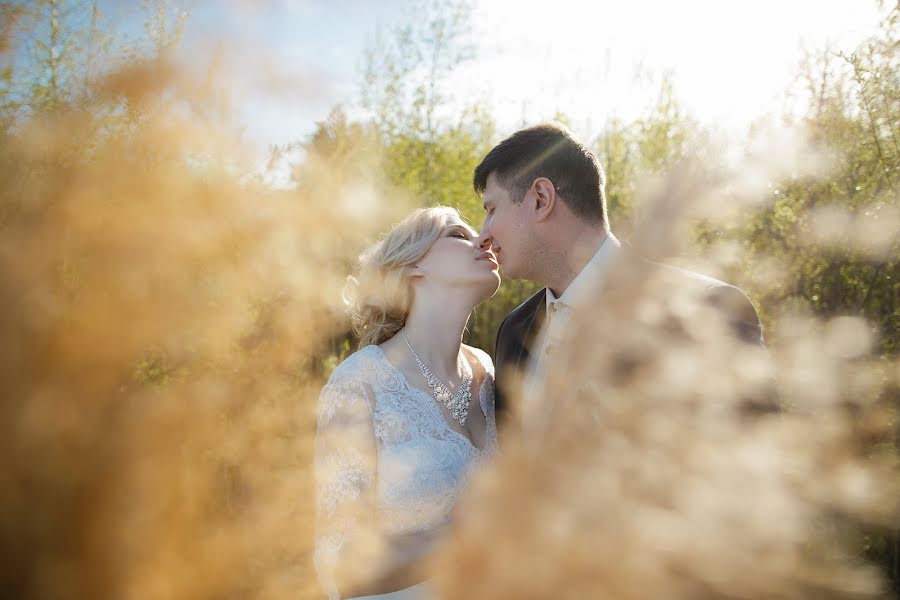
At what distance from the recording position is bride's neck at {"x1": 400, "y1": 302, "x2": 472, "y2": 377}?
3146 mm

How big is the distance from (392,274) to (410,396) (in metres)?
0.73

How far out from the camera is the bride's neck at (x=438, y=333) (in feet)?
10.3

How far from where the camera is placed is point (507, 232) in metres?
3.19

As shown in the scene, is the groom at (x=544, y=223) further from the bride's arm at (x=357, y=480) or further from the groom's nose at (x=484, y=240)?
the bride's arm at (x=357, y=480)

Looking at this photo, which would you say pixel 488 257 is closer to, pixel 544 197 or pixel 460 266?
pixel 460 266

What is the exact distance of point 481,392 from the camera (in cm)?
323

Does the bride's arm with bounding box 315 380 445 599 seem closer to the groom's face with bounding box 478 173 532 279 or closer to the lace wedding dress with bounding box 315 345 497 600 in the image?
the lace wedding dress with bounding box 315 345 497 600

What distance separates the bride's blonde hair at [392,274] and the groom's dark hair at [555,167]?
427mm

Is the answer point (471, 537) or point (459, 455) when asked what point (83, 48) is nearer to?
point (471, 537)

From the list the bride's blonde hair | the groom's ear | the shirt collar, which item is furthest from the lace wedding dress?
the groom's ear

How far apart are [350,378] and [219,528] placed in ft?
8.30

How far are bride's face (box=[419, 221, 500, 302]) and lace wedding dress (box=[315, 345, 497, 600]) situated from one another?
0.55 metres

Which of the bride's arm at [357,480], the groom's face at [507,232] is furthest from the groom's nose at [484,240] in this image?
the bride's arm at [357,480]

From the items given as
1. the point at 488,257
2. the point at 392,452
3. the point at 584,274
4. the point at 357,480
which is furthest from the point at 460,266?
the point at 357,480
